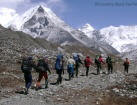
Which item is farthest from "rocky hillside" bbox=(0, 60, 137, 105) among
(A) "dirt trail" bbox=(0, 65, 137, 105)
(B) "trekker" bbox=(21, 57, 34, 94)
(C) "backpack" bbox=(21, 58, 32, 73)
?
(C) "backpack" bbox=(21, 58, 32, 73)

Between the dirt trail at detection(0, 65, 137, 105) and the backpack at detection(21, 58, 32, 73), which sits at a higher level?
the backpack at detection(21, 58, 32, 73)

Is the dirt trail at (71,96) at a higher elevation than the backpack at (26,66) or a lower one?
lower

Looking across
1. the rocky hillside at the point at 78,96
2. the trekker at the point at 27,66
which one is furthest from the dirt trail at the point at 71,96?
the trekker at the point at 27,66

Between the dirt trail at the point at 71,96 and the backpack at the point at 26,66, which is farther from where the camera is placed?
the backpack at the point at 26,66

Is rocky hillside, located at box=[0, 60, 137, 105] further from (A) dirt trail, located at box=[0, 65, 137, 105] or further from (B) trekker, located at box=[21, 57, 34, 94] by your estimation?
(B) trekker, located at box=[21, 57, 34, 94]

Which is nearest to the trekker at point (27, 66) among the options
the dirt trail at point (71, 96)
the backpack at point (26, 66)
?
the backpack at point (26, 66)

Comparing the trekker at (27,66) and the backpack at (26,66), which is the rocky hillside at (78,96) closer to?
the trekker at (27,66)

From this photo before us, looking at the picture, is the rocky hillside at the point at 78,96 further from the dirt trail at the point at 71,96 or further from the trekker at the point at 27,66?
the trekker at the point at 27,66

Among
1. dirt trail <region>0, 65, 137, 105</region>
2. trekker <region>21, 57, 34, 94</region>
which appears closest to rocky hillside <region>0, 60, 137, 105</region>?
dirt trail <region>0, 65, 137, 105</region>

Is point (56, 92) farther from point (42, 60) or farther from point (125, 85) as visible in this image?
point (125, 85)

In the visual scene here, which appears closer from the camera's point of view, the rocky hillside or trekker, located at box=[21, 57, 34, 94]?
the rocky hillside

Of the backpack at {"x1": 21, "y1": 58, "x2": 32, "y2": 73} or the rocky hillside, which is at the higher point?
the backpack at {"x1": 21, "y1": 58, "x2": 32, "y2": 73}

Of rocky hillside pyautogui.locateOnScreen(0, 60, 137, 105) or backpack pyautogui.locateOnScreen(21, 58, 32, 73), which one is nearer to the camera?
rocky hillside pyautogui.locateOnScreen(0, 60, 137, 105)

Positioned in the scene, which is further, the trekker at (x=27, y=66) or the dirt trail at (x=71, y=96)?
the trekker at (x=27, y=66)
